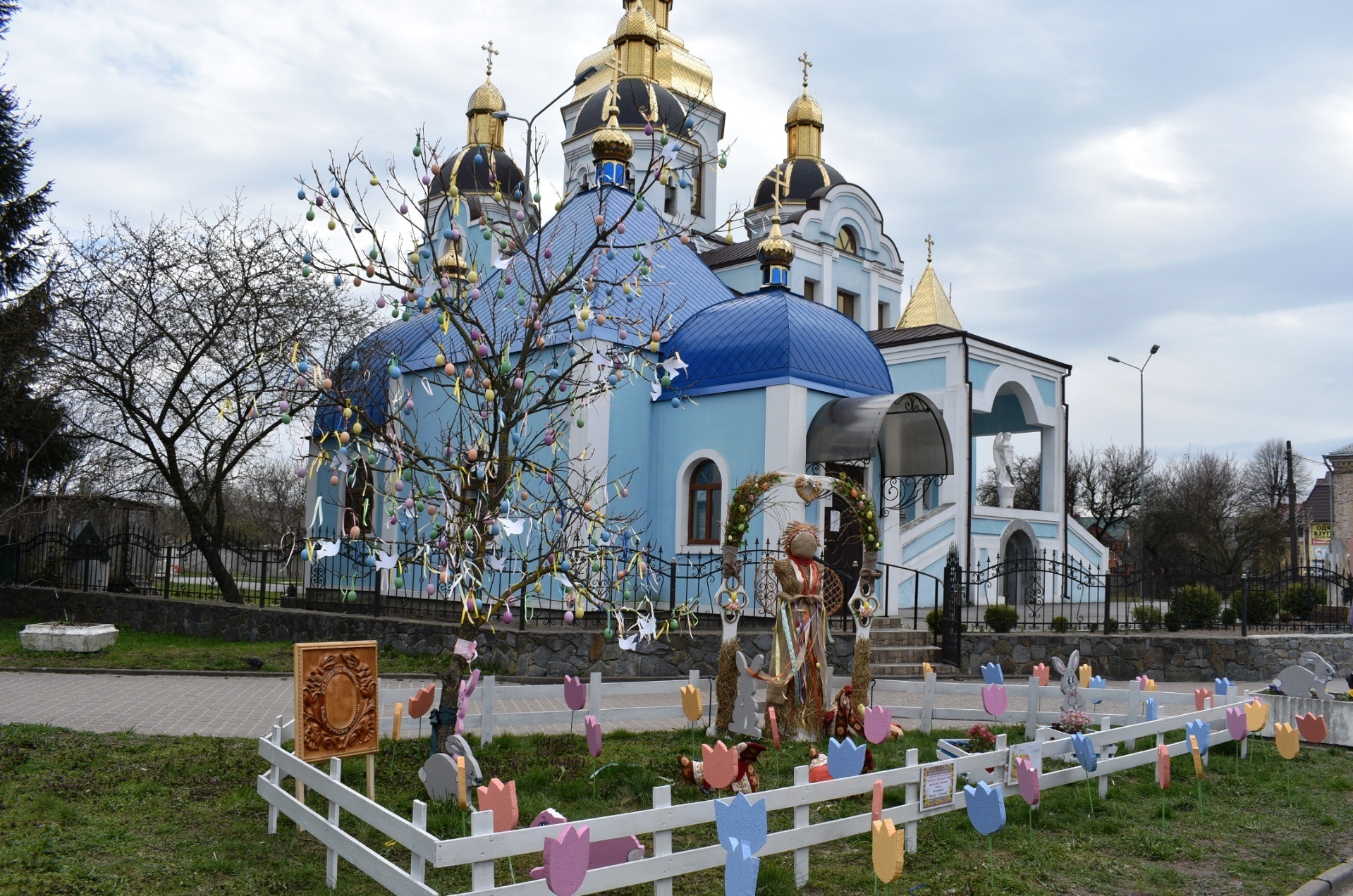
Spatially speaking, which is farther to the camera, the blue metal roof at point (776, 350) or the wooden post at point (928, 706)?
the blue metal roof at point (776, 350)

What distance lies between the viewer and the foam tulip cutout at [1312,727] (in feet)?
27.3

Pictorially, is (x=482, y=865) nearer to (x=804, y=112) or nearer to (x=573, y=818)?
(x=573, y=818)

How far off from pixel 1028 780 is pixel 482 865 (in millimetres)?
3243

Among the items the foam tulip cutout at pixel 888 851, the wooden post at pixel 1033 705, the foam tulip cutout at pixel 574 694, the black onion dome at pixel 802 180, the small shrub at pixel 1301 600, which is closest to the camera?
the foam tulip cutout at pixel 888 851

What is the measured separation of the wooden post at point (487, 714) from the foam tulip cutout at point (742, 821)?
3.80 metres

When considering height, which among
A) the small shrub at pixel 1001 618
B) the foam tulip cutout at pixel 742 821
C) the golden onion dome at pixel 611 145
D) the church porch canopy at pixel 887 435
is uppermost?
the golden onion dome at pixel 611 145

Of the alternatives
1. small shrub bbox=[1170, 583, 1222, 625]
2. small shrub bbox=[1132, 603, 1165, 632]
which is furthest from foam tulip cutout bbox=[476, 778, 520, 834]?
small shrub bbox=[1170, 583, 1222, 625]

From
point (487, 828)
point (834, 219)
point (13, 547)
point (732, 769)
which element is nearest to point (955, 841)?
point (732, 769)

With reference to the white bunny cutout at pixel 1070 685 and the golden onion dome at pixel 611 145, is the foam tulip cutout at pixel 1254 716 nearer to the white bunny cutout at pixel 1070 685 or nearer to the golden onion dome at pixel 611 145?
the white bunny cutout at pixel 1070 685

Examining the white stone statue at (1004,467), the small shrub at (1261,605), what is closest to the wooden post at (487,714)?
the small shrub at (1261,605)

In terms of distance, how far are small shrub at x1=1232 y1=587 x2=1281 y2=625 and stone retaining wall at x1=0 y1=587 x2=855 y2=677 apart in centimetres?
763

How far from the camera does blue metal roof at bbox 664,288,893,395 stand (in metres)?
15.6

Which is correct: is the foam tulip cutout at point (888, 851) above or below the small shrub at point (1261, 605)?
below

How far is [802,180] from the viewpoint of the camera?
99.2 ft
